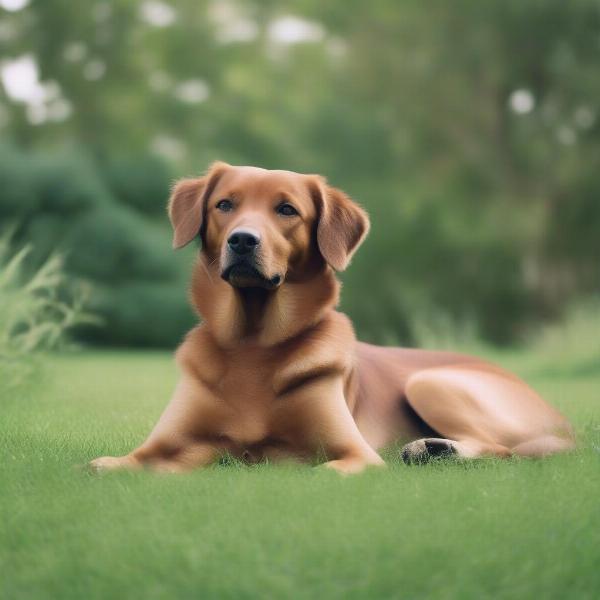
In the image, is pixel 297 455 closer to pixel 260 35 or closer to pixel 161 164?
pixel 161 164

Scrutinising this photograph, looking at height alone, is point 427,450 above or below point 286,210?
below

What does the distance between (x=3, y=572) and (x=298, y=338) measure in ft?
6.27

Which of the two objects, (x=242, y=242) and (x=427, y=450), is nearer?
(x=242, y=242)

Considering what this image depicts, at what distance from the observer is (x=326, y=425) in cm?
407

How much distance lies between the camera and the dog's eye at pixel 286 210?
4168mm

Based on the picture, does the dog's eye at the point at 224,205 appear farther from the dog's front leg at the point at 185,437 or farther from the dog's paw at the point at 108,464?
the dog's paw at the point at 108,464

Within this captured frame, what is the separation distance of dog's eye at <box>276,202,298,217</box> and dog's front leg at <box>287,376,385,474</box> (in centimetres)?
78

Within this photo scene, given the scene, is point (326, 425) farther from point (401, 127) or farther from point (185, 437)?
point (401, 127)

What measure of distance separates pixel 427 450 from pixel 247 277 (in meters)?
1.13

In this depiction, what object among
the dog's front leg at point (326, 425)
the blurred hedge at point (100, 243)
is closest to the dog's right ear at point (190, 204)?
the dog's front leg at point (326, 425)

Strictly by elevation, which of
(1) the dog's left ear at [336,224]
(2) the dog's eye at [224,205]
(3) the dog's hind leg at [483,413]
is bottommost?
(3) the dog's hind leg at [483,413]

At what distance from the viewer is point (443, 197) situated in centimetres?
2172

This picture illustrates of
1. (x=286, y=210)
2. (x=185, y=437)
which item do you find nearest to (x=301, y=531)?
(x=185, y=437)

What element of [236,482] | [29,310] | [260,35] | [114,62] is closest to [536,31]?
[260,35]
